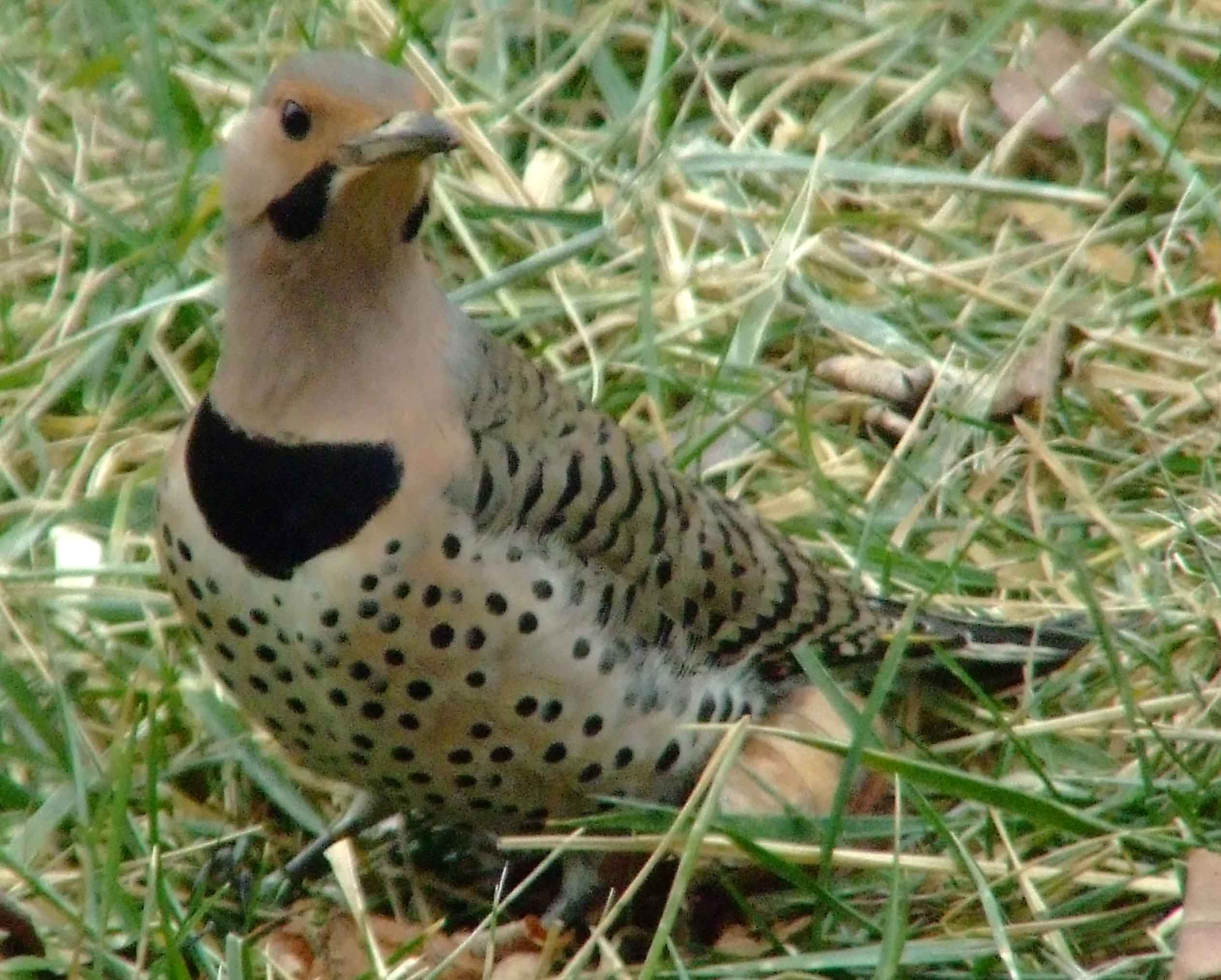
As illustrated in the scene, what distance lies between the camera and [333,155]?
2.52m

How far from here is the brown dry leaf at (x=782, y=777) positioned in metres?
2.93

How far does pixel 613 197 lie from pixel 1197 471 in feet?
4.22

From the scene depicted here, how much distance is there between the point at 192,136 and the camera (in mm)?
4207

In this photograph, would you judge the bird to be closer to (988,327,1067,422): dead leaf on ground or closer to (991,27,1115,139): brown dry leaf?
(988,327,1067,422): dead leaf on ground

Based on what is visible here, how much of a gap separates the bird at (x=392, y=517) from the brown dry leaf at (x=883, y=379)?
1002 mm

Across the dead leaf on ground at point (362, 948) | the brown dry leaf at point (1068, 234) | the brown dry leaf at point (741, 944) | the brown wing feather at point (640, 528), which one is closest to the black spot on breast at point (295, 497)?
the brown wing feather at point (640, 528)

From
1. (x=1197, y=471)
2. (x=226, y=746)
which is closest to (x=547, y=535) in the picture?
(x=226, y=746)

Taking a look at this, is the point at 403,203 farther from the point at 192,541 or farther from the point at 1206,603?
the point at 1206,603

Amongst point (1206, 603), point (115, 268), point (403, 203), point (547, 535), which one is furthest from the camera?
point (115, 268)

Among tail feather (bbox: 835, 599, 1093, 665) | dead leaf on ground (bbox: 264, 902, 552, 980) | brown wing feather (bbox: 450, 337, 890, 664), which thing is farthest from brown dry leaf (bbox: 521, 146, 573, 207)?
dead leaf on ground (bbox: 264, 902, 552, 980)

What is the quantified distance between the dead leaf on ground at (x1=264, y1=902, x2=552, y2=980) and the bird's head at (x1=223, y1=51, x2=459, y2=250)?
902mm

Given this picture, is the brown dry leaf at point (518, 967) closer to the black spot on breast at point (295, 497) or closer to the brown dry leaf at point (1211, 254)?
the black spot on breast at point (295, 497)

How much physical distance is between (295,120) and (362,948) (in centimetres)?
111

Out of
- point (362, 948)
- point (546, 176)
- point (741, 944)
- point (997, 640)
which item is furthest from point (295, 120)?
point (546, 176)
